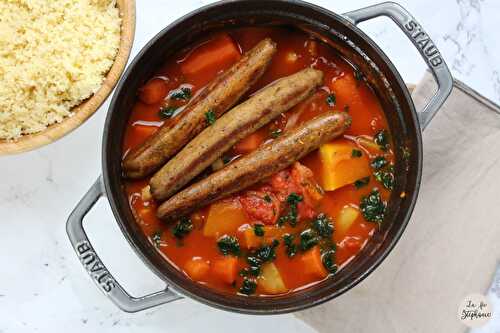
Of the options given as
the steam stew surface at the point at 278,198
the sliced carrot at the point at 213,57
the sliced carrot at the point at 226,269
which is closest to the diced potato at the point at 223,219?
the steam stew surface at the point at 278,198

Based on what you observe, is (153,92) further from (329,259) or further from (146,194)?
(329,259)

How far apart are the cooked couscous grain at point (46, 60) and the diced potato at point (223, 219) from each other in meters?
0.71

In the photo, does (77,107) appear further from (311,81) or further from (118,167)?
(311,81)

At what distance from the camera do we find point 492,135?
2.91 metres

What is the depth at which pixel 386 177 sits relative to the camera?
2.69 m

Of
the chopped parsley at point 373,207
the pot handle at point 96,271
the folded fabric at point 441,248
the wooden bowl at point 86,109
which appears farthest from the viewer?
the folded fabric at point 441,248

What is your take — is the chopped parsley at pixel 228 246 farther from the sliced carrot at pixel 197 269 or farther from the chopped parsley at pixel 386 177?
the chopped parsley at pixel 386 177

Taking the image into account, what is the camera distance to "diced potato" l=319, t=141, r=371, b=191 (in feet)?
8.52

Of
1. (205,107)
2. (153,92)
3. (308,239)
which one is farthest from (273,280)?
(153,92)

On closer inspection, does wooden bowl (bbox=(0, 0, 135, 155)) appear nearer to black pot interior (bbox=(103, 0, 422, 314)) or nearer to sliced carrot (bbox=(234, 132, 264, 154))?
black pot interior (bbox=(103, 0, 422, 314))

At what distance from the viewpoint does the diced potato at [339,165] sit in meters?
2.60

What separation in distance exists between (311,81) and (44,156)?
133cm

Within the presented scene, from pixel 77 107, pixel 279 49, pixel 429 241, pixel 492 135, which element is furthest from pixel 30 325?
pixel 492 135

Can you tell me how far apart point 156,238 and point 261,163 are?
55 cm
